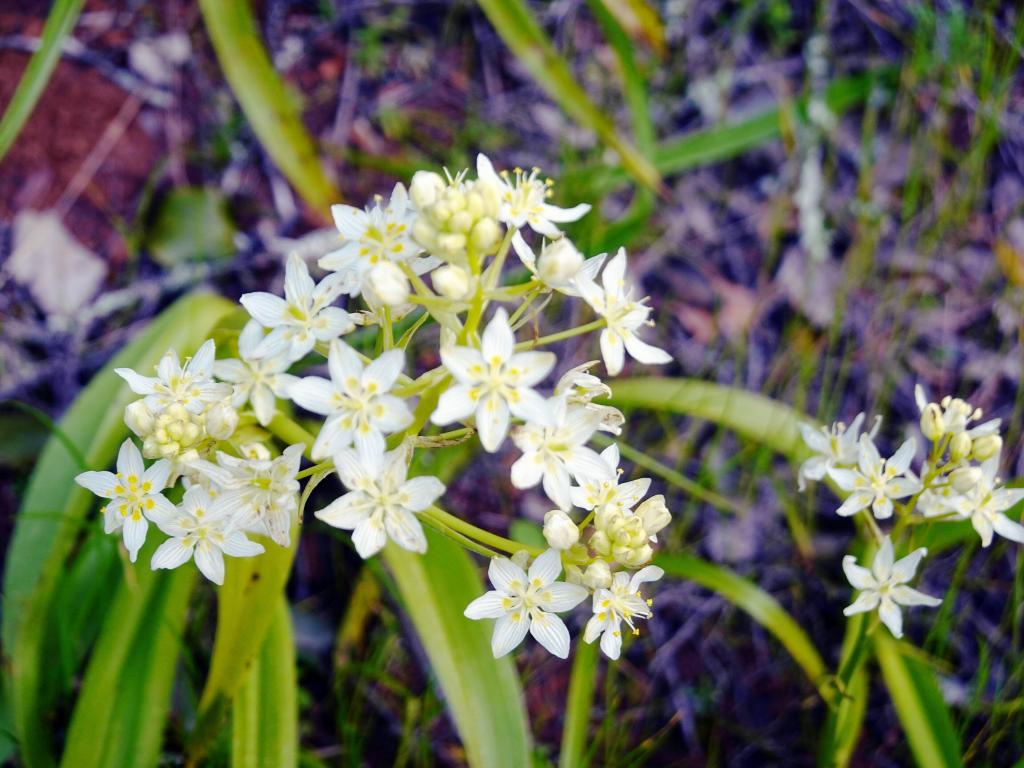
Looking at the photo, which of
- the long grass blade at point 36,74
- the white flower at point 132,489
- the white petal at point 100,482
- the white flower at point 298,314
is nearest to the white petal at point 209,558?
the white flower at point 132,489

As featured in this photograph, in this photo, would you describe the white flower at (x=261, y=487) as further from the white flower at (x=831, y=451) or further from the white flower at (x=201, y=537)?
the white flower at (x=831, y=451)

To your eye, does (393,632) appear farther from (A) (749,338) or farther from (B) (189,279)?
(A) (749,338)

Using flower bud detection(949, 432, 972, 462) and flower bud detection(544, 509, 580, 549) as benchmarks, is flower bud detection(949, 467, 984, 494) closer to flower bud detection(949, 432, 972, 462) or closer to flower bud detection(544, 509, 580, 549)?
flower bud detection(949, 432, 972, 462)

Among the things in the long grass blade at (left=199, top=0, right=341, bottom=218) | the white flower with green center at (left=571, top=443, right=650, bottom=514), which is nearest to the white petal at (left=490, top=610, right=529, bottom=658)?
the white flower with green center at (left=571, top=443, right=650, bottom=514)

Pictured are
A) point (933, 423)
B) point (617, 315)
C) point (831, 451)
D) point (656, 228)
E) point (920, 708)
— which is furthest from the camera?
point (656, 228)

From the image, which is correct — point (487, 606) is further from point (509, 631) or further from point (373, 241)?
point (373, 241)

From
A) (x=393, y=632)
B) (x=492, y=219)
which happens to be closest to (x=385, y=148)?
(x=393, y=632)

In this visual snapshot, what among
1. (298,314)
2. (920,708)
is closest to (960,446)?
(920,708)
